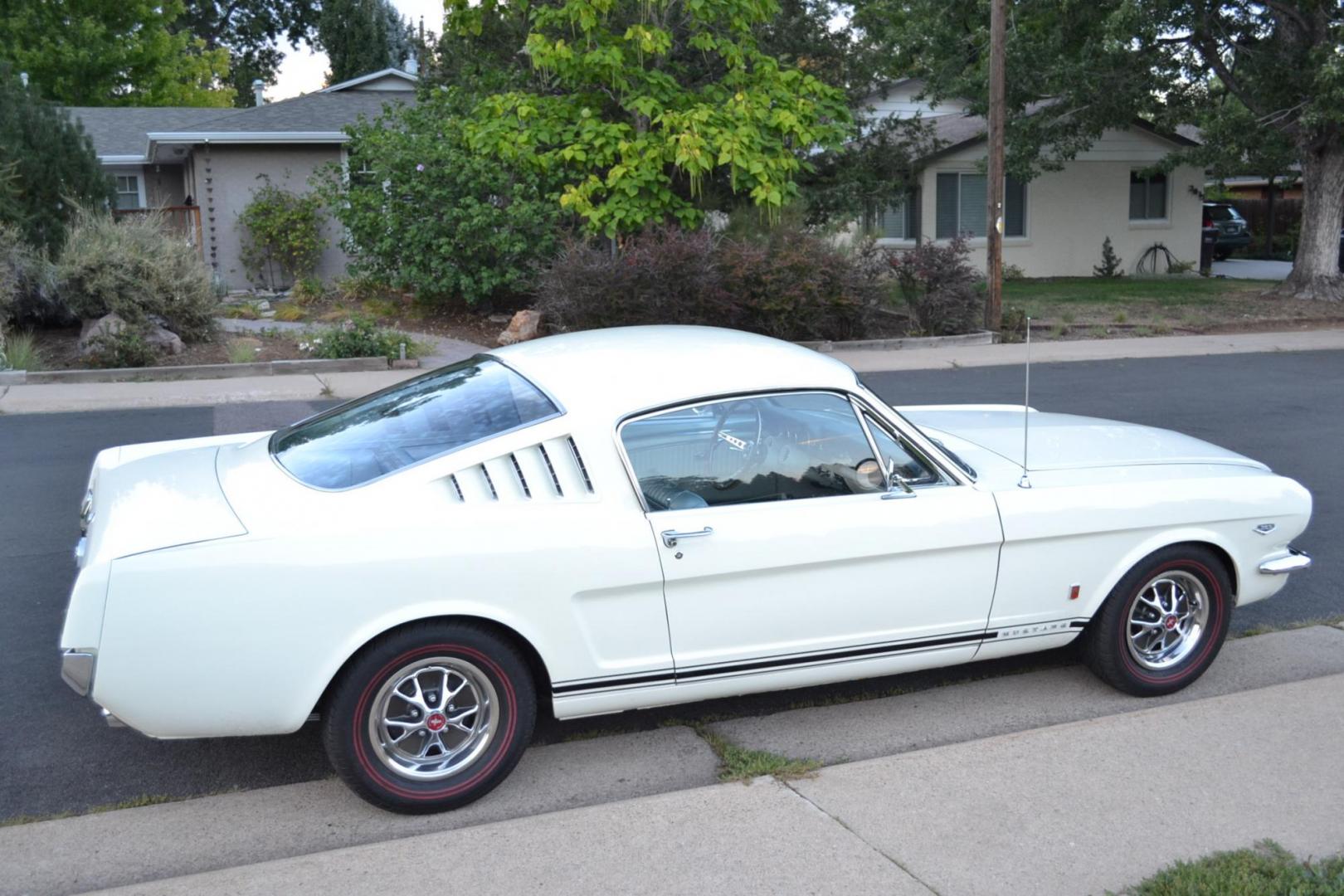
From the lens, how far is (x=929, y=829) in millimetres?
3896

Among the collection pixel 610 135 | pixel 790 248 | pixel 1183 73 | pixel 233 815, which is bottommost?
pixel 233 815

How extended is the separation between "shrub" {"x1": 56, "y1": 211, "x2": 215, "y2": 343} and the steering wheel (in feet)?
40.0

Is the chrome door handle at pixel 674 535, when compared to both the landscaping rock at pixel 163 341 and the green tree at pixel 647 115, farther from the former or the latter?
the green tree at pixel 647 115

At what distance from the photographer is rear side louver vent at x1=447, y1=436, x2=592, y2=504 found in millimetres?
4078

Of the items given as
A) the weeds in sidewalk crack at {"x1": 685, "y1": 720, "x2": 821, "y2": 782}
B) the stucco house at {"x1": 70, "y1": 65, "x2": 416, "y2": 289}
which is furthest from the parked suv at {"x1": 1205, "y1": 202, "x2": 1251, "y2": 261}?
the weeds in sidewalk crack at {"x1": 685, "y1": 720, "x2": 821, "y2": 782}

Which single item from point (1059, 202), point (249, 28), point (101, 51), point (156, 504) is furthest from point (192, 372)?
point (249, 28)

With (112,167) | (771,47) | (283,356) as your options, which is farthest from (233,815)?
(112,167)

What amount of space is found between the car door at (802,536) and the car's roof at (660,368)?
7 cm

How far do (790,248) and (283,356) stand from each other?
675 cm

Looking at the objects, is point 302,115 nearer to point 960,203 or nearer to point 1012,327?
point 960,203

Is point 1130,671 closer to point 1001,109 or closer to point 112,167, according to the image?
point 1001,109

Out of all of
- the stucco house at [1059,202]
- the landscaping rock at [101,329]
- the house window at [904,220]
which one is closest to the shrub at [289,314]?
the landscaping rock at [101,329]

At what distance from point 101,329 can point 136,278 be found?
0.91 metres

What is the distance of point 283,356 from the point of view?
15.4 metres
